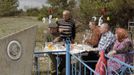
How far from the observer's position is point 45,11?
32.9 meters

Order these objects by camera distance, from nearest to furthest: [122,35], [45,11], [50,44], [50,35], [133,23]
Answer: [122,35]
[50,44]
[50,35]
[133,23]
[45,11]

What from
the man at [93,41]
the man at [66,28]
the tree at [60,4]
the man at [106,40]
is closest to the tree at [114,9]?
the tree at [60,4]

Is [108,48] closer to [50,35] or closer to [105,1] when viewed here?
[50,35]

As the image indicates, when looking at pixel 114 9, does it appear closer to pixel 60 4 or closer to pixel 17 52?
pixel 60 4

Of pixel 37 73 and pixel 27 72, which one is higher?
pixel 27 72

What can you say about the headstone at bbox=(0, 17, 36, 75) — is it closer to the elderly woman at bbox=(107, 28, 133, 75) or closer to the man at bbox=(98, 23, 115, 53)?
the elderly woman at bbox=(107, 28, 133, 75)

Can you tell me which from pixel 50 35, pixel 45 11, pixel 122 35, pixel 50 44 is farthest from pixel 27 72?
pixel 45 11

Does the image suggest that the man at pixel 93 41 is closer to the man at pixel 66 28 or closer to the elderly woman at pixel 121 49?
the man at pixel 66 28

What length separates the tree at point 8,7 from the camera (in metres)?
40.5

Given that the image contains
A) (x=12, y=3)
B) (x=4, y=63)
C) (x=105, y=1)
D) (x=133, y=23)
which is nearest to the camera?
(x=4, y=63)

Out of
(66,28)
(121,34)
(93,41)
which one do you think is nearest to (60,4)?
(66,28)

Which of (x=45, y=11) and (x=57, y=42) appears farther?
(x=45, y=11)

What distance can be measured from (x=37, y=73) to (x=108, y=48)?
Result: 228cm

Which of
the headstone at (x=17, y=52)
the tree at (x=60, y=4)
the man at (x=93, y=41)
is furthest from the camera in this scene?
the tree at (x=60, y=4)
